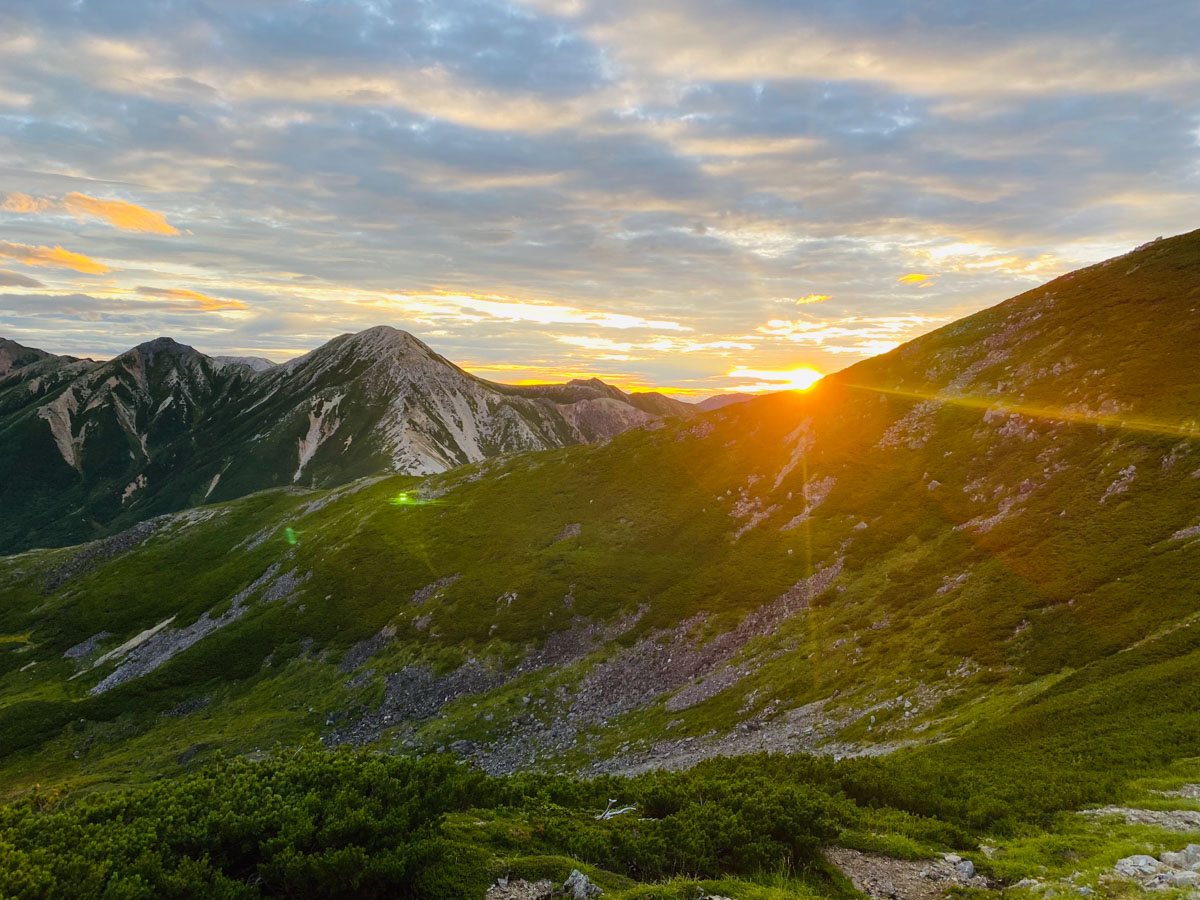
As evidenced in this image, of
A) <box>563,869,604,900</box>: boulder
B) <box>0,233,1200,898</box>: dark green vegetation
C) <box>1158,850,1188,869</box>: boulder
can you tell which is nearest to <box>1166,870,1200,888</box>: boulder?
<box>1158,850,1188,869</box>: boulder

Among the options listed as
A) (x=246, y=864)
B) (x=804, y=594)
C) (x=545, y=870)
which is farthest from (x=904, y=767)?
(x=804, y=594)

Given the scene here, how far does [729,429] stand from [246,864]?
9351 centimetres

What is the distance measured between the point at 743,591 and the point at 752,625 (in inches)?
218

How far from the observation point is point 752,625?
200ft

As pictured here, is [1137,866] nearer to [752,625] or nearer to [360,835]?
[360,835]

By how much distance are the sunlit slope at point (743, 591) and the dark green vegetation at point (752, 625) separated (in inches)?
15.0

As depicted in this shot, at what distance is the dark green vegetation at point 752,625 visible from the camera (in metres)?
22.1

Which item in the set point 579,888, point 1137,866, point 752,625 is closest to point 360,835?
point 579,888

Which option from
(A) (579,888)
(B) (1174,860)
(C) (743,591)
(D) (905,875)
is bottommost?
(C) (743,591)

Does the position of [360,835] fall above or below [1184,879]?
above

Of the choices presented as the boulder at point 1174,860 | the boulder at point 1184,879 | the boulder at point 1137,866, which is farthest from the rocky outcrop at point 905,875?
the boulder at point 1174,860

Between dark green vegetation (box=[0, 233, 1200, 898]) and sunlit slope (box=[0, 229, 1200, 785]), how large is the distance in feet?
1.25

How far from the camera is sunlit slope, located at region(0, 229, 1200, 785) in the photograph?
1629 inches

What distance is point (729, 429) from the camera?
102 metres
